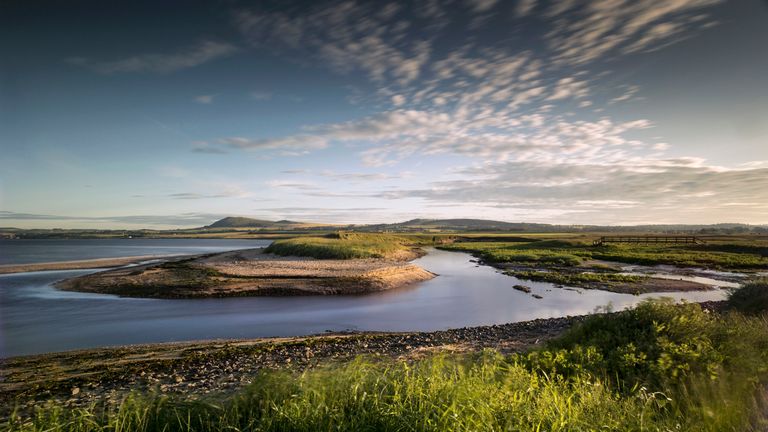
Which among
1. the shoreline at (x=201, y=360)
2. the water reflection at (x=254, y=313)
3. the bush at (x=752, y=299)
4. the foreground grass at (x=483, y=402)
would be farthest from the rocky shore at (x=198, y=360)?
the bush at (x=752, y=299)

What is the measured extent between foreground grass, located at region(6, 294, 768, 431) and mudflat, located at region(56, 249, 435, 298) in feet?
82.1

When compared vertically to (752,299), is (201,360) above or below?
below

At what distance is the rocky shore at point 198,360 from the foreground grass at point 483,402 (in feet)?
10.7

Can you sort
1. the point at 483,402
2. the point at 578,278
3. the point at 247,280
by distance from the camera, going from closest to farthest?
the point at 483,402 < the point at 247,280 < the point at 578,278

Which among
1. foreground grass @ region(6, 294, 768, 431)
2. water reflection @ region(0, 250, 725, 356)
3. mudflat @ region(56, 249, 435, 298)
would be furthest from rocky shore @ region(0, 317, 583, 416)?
mudflat @ region(56, 249, 435, 298)

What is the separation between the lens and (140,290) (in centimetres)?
2972

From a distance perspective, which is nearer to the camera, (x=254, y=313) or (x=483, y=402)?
(x=483, y=402)

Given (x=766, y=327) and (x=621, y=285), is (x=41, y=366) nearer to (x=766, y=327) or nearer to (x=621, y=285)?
(x=766, y=327)

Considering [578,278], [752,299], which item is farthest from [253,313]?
[578,278]

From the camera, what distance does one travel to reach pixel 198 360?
1316 centimetres

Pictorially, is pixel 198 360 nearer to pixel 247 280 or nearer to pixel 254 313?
pixel 254 313

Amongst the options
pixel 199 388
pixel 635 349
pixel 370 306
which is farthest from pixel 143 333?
pixel 635 349

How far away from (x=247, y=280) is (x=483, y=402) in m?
31.5

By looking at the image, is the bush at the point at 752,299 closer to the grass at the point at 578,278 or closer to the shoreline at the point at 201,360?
the shoreline at the point at 201,360
